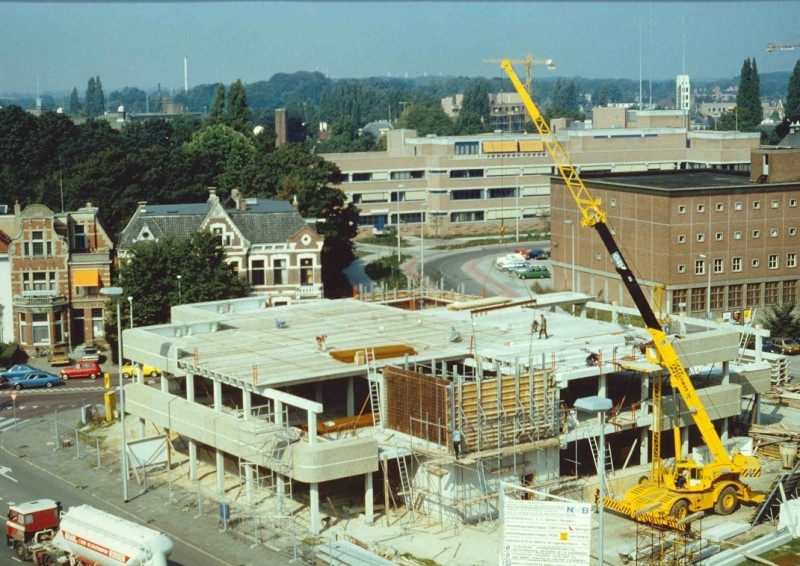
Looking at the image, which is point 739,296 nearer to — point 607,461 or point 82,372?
point 607,461

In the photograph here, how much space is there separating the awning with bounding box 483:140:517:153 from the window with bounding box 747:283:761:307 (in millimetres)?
52623

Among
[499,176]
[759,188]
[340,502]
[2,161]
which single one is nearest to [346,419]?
[340,502]

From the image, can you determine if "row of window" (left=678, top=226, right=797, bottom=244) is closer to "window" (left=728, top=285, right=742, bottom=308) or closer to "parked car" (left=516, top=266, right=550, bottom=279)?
"window" (left=728, top=285, right=742, bottom=308)

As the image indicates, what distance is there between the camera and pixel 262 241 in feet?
276

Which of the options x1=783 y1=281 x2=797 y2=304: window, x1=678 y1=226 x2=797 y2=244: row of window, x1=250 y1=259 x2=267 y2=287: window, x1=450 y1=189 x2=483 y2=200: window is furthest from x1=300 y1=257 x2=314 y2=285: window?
x1=450 y1=189 x2=483 y2=200: window

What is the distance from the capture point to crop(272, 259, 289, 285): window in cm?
8419

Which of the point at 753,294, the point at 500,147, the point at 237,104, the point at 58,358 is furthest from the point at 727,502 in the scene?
the point at 237,104

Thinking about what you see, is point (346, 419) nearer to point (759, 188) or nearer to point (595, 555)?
point (595, 555)

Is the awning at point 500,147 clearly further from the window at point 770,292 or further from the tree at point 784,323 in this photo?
the tree at point 784,323

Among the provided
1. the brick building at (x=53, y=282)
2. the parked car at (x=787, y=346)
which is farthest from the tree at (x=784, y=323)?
the brick building at (x=53, y=282)

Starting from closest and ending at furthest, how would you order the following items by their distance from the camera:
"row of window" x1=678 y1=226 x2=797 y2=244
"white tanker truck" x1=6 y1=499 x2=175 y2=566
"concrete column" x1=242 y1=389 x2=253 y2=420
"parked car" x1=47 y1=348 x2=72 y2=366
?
"white tanker truck" x1=6 y1=499 x2=175 y2=566 < "concrete column" x1=242 y1=389 x2=253 y2=420 < "parked car" x1=47 y1=348 x2=72 y2=366 < "row of window" x1=678 y1=226 x2=797 y2=244

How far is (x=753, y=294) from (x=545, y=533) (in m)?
58.3

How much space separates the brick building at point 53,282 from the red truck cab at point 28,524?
36.5 meters

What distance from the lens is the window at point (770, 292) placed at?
295ft
